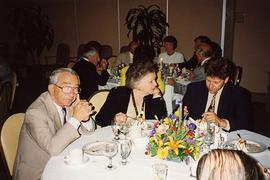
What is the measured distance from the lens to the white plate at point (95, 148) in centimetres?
199

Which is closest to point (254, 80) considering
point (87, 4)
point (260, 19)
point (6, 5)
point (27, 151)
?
point (260, 19)

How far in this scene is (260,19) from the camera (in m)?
6.43

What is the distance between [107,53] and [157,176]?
7444mm

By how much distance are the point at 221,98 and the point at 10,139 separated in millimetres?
1901

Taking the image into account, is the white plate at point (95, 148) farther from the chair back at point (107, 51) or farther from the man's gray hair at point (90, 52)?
the chair back at point (107, 51)

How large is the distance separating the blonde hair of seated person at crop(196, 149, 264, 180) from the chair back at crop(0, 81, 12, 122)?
342 centimetres

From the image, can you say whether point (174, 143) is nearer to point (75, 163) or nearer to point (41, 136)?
point (75, 163)

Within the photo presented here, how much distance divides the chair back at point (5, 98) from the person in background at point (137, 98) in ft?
5.62

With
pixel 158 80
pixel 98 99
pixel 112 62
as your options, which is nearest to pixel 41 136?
pixel 98 99

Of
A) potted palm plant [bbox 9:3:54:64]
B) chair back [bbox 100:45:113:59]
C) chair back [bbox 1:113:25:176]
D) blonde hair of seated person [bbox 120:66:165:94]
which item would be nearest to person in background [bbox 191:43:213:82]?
blonde hair of seated person [bbox 120:66:165:94]

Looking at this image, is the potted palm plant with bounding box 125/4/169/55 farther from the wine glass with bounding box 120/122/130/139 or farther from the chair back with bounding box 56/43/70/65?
the wine glass with bounding box 120/122/130/139

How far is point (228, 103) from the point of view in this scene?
284 cm

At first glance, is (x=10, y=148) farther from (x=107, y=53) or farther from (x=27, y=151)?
(x=107, y=53)

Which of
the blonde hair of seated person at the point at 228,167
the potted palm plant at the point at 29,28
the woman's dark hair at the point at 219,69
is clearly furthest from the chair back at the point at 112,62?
the blonde hair of seated person at the point at 228,167
